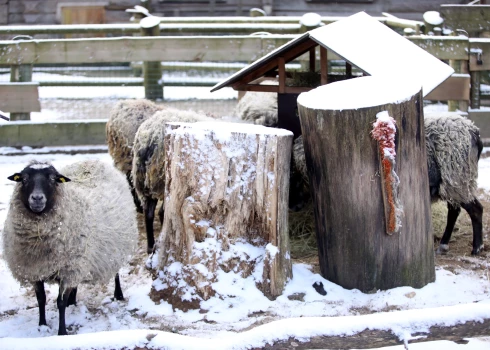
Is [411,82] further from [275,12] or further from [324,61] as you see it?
[275,12]

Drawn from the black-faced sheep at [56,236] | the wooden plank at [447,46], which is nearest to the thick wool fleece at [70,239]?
the black-faced sheep at [56,236]

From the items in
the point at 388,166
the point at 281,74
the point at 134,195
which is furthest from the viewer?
the point at 134,195

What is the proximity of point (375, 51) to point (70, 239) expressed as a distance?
115 inches

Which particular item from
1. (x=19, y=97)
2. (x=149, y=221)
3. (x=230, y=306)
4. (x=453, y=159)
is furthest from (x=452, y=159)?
(x=19, y=97)

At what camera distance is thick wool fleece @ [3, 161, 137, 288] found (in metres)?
4.18

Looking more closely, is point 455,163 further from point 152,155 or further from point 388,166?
point 152,155

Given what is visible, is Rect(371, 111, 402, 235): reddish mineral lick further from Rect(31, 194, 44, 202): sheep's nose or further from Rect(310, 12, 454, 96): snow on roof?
Rect(31, 194, 44, 202): sheep's nose

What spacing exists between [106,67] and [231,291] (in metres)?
10.9

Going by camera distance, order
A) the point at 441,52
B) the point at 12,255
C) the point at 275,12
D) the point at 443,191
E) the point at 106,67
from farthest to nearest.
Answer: the point at 275,12, the point at 106,67, the point at 441,52, the point at 443,191, the point at 12,255

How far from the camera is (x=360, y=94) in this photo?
14.9 feet

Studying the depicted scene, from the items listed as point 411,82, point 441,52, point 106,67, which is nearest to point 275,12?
point 106,67

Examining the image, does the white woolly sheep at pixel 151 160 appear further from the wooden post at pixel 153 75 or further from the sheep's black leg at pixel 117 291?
the wooden post at pixel 153 75

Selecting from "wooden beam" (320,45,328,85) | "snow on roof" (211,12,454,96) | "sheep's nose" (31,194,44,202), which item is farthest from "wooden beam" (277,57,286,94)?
"sheep's nose" (31,194,44,202)

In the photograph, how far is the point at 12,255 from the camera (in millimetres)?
4242
